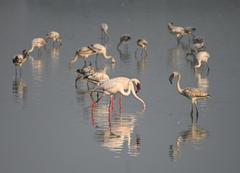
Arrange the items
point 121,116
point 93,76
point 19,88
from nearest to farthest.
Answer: point 121,116 < point 93,76 < point 19,88

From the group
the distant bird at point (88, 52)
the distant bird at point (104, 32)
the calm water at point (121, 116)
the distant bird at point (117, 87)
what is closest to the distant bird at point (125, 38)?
the calm water at point (121, 116)

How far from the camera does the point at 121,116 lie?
19141 mm

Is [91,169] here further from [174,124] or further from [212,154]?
[174,124]

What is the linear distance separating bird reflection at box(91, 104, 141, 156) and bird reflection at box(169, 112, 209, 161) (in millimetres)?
737

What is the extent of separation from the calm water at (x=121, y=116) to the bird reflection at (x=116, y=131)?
0.02 meters

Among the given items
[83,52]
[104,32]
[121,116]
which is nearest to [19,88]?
[83,52]

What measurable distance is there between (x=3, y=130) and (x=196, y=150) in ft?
14.7

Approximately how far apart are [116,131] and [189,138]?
1594 millimetres

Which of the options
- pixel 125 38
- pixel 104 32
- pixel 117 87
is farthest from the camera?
pixel 104 32

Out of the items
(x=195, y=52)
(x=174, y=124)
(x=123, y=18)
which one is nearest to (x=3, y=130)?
(x=174, y=124)

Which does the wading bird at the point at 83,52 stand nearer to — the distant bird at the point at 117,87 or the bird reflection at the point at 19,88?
the bird reflection at the point at 19,88

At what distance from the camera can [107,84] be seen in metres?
19.1

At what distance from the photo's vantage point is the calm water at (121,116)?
15703 millimetres

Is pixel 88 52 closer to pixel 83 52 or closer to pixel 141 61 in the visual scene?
pixel 83 52
